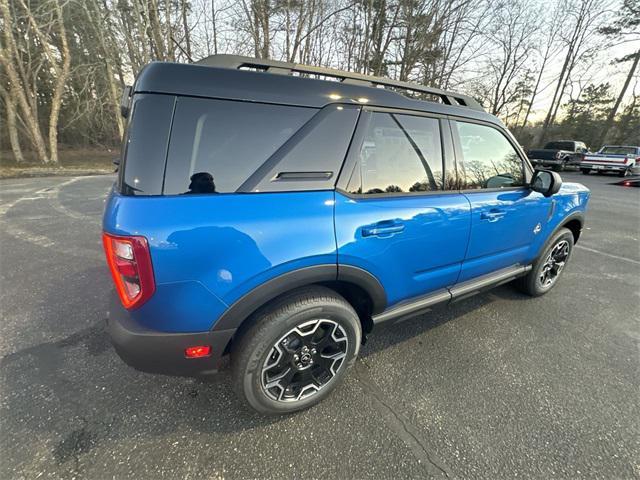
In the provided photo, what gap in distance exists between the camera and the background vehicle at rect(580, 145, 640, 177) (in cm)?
1617

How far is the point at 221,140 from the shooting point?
Answer: 1.42 m

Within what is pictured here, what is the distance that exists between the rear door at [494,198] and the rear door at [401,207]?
152 millimetres

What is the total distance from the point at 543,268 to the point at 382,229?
8.66 ft

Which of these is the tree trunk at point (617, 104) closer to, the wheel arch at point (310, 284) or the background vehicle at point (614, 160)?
the background vehicle at point (614, 160)

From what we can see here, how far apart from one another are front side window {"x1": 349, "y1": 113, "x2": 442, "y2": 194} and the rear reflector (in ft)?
3.96

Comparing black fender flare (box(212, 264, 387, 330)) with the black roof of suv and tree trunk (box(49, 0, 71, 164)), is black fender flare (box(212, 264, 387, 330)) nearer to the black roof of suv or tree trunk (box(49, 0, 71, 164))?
the black roof of suv

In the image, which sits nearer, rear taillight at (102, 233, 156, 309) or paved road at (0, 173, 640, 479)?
rear taillight at (102, 233, 156, 309)

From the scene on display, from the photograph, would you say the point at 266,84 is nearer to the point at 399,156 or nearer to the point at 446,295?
the point at 399,156

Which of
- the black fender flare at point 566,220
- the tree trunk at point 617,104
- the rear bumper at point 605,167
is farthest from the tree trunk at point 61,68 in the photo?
the tree trunk at point 617,104

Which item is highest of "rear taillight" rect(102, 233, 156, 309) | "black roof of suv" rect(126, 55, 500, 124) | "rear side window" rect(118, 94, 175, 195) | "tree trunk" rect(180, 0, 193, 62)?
"tree trunk" rect(180, 0, 193, 62)

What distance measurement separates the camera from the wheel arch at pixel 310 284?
4.91 feet

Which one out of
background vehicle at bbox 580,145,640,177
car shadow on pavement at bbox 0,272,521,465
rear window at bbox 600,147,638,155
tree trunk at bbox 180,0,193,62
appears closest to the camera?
car shadow on pavement at bbox 0,272,521,465

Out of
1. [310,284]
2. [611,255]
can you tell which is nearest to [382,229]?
[310,284]

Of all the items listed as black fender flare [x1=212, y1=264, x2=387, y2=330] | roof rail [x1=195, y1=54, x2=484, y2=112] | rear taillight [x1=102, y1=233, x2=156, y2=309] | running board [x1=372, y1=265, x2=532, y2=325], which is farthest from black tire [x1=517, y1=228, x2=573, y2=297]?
rear taillight [x1=102, y1=233, x2=156, y2=309]
